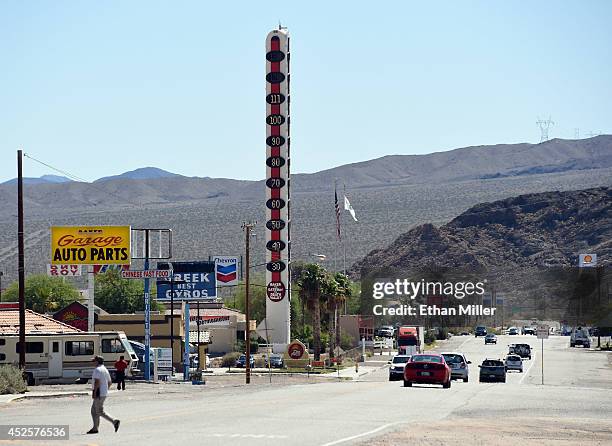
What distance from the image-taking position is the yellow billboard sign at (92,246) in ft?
197

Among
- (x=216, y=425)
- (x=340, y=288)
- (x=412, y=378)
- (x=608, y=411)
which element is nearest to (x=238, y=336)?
(x=340, y=288)

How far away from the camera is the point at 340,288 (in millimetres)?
93750

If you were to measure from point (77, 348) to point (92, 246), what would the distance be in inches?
326

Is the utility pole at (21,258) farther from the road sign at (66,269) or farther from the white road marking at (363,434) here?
the white road marking at (363,434)

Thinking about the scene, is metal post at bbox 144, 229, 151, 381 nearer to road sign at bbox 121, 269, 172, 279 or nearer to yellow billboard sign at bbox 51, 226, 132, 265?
road sign at bbox 121, 269, 172, 279

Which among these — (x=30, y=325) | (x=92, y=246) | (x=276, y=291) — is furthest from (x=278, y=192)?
(x=30, y=325)

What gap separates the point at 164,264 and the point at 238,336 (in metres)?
48.1

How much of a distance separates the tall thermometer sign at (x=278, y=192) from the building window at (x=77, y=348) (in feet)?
154

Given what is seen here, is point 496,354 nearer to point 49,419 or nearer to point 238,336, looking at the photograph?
point 238,336

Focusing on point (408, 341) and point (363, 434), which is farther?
point (408, 341)

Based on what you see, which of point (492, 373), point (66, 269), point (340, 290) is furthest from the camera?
point (340, 290)

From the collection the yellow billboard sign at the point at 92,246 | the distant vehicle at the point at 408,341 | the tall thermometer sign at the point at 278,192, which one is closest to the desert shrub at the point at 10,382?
the yellow billboard sign at the point at 92,246

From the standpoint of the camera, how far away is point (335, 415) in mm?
28703

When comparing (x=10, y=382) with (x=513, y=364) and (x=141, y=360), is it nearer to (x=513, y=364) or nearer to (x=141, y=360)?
(x=141, y=360)
